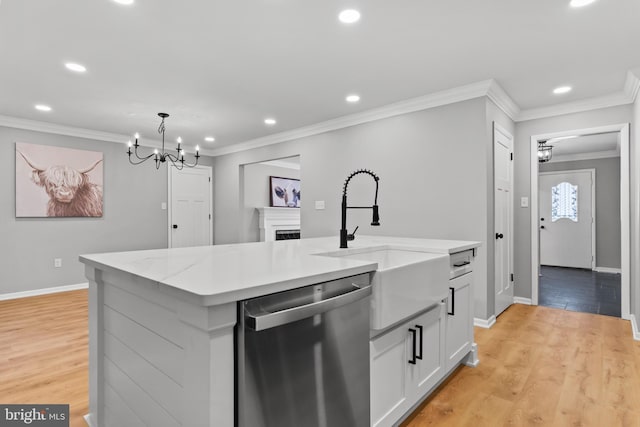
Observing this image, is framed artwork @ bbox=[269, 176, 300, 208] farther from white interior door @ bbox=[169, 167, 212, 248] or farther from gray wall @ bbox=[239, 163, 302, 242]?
white interior door @ bbox=[169, 167, 212, 248]

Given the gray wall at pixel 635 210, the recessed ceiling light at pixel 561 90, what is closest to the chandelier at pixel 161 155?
the recessed ceiling light at pixel 561 90

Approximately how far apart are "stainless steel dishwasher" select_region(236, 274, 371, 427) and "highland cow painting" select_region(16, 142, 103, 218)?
17.1 feet

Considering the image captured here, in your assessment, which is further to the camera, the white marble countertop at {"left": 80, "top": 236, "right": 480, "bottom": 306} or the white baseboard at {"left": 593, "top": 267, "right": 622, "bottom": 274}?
the white baseboard at {"left": 593, "top": 267, "right": 622, "bottom": 274}

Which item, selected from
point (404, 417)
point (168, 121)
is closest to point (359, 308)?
point (404, 417)

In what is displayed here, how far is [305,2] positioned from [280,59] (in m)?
0.80

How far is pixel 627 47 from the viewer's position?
→ 2.61m

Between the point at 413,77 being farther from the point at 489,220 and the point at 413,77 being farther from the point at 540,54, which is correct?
the point at 489,220

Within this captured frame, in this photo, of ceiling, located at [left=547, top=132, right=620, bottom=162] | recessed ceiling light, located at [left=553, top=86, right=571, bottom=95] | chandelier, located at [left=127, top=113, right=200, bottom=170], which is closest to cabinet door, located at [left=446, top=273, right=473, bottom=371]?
recessed ceiling light, located at [left=553, top=86, right=571, bottom=95]

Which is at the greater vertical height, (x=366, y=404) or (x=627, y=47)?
(x=627, y=47)

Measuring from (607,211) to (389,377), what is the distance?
285 inches

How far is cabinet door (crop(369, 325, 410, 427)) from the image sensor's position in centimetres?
144

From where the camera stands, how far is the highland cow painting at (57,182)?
4547 mm

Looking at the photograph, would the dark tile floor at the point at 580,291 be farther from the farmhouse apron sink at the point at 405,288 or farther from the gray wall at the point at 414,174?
the farmhouse apron sink at the point at 405,288

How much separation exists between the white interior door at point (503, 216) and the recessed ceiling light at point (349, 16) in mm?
2079
